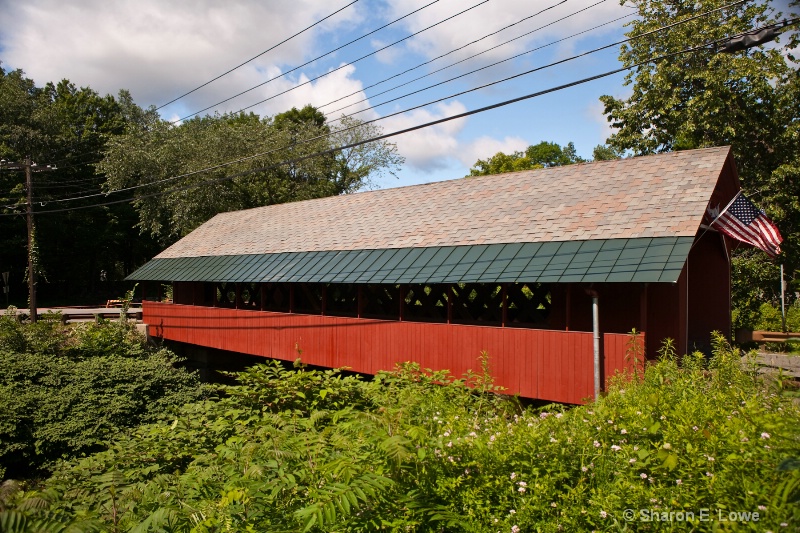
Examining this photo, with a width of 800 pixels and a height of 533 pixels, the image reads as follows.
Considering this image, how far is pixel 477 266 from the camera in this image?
12.2 metres

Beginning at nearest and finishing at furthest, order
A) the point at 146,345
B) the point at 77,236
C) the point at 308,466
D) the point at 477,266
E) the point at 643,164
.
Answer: the point at 308,466
the point at 477,266
the point at 643,164
the point at 146,345
the point at 77,236

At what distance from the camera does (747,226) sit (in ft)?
40.3

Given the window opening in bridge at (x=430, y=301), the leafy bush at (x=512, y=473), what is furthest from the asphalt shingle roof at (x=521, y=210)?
the leafy bush at (x=512, y=473)

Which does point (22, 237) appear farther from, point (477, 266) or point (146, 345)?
point (477, 266)

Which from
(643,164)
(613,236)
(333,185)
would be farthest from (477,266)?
(333,185)

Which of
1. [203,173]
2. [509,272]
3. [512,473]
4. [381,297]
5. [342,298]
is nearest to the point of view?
[512,473]

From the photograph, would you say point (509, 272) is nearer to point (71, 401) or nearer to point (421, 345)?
point (421, 345)

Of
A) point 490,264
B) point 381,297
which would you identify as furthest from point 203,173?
point 490,264

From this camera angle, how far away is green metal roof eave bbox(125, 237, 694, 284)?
10.1 m

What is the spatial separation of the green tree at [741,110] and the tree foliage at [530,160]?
23.9 meters

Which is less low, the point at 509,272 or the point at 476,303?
the point at 509,272

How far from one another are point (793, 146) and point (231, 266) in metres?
17.3

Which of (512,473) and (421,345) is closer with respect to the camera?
(512,473)

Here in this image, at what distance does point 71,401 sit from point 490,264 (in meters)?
9.49
